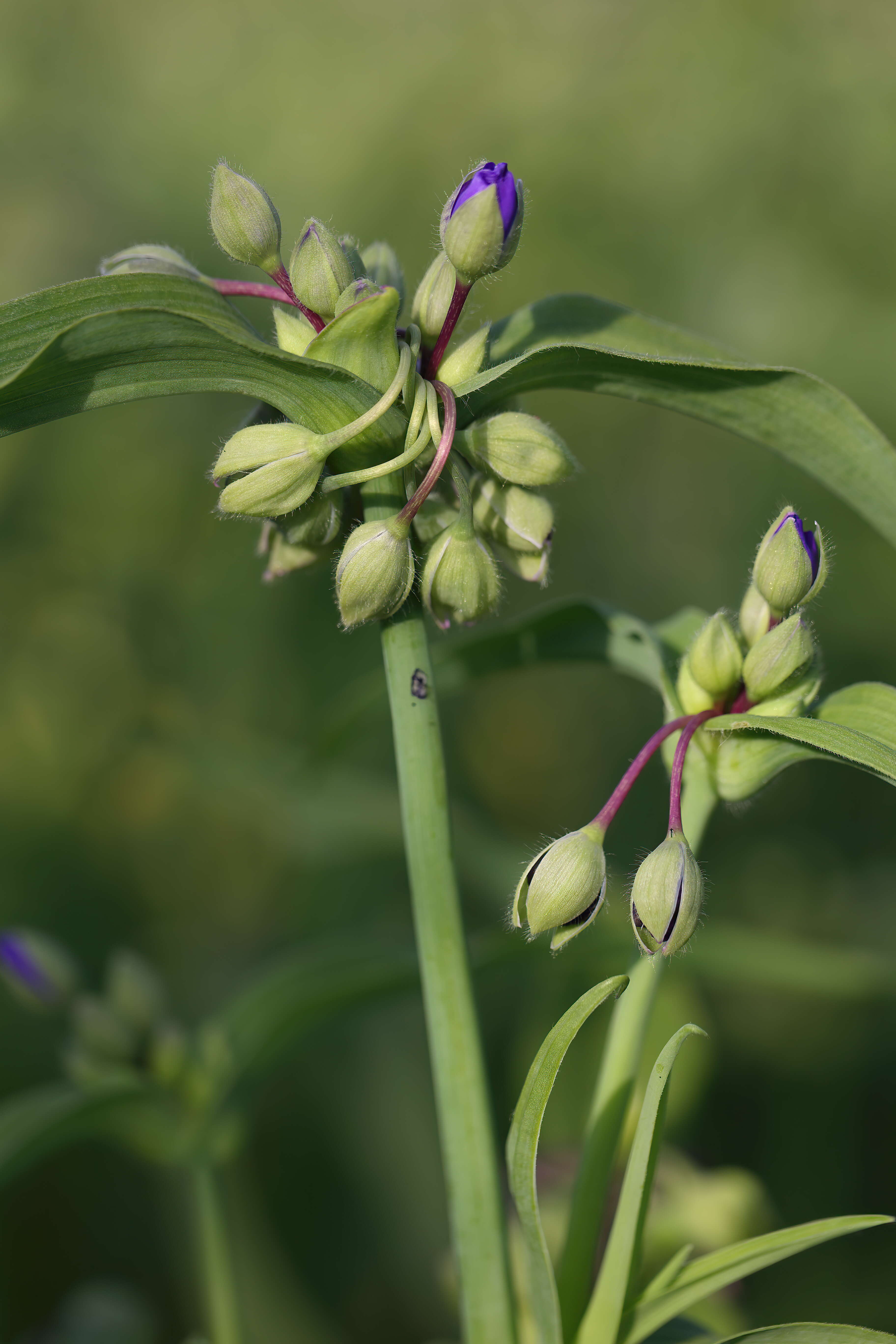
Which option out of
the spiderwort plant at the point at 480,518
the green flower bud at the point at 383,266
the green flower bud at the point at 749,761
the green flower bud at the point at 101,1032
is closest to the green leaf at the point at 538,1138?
the spiderwort plant at the point at 480,518

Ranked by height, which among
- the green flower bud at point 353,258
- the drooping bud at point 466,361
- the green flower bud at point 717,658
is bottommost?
the green flower bud at point 717,658

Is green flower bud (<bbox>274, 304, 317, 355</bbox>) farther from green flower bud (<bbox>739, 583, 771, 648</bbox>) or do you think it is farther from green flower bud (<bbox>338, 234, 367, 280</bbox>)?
green flower bud (<bbox>739, 583, 771, 648</bbox>)

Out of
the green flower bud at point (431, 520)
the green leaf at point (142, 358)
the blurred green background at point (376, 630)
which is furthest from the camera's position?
the blurred green background at point (376, 630)

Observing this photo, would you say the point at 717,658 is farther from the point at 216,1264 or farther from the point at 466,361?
the point at 216,1264

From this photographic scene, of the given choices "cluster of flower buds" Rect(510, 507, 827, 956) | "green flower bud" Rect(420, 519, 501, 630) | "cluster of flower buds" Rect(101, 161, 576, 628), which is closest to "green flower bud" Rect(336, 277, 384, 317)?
"cluster of flower buds" Rect(101, 161, 576, 628)

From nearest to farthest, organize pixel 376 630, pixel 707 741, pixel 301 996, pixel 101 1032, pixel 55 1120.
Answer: pixel 707 741 → pixel 55 1120 → pixel 301 996 → pixel 101 1032 → pixel 376 630

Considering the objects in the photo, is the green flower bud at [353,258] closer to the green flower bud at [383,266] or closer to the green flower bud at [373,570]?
the green flower bud at [383,266]

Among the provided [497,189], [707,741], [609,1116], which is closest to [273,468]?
[497,189]

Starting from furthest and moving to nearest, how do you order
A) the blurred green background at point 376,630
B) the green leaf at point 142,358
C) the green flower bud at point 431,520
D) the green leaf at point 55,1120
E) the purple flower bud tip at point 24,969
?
the blurred green background at point 376,630 < the purple flower bud tip at point 24,969 < the green leaf at point 55,1120 < the green flower bud at point 431,520 < the green leaf at point 142,358
